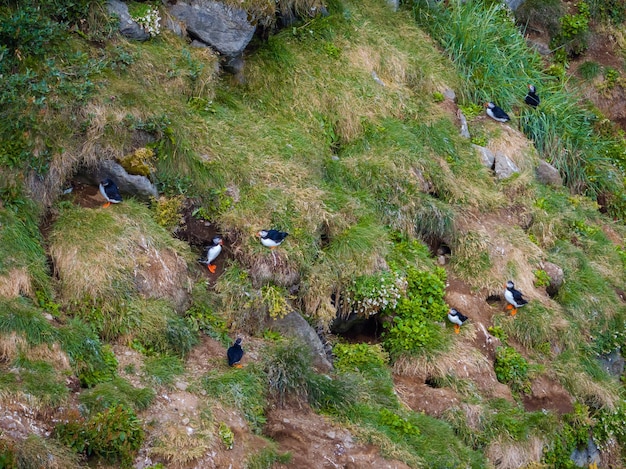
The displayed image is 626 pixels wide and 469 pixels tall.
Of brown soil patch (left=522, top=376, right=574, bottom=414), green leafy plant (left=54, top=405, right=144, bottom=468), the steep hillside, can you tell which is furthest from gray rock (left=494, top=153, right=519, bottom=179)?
green leafy plant (left=54, top=405, right=144, bottom=468)

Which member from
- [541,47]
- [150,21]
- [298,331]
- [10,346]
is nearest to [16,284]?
[10,346]

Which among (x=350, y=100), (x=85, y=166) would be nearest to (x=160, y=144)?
(x=85, y=166)

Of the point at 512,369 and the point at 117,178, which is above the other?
the point at 117,178

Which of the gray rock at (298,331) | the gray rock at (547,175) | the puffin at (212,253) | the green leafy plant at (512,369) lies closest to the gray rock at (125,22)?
the puffin at (212,253)

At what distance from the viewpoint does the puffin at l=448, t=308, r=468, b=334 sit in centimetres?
1051

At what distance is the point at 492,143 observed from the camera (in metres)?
13.5

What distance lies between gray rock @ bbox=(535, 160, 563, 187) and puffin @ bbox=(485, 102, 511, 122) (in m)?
0.99

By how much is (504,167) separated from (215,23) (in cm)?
516

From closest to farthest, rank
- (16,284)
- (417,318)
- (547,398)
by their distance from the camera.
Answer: (16,284)
(417,318)
(547,398)

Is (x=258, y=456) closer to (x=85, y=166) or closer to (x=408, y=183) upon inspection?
(x=85, y=166)

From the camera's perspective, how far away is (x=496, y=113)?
13.7 metres

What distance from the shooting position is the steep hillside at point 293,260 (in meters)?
7.86

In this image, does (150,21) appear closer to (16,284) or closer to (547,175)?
(16,284)

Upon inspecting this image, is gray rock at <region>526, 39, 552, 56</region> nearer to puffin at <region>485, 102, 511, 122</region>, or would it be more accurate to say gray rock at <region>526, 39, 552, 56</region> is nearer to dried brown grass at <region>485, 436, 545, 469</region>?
puffin at <region>485, 102, 511, 122</region>
